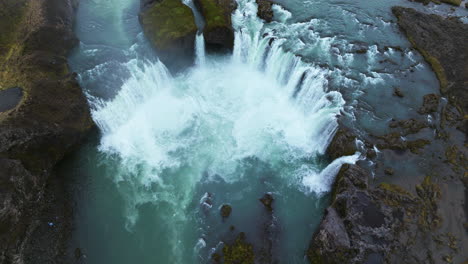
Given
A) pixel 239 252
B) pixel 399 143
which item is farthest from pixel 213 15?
pixel 239 252

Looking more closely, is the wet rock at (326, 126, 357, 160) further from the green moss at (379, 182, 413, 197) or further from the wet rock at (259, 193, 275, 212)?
the wet rock at (259, 193, 275, 212)

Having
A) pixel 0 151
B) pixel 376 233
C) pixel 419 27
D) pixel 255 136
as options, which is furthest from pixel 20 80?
pixel 419 27

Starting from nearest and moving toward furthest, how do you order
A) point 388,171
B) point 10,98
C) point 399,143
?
point 388,171, point 10,98, point 399,143

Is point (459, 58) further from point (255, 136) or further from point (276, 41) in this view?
point (255, 136)

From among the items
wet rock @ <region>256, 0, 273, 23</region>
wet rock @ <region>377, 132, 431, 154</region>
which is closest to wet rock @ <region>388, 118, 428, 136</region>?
wet rock @ <region>377, 132, 431, 154</region>

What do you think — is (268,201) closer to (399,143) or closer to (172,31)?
(399,143)

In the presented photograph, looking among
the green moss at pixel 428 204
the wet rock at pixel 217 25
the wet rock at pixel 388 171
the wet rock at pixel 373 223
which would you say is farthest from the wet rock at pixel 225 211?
the wet rock at pixel 217 25

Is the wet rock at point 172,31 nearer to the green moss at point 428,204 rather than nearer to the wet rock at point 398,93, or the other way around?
the wet rock at point 398,93
